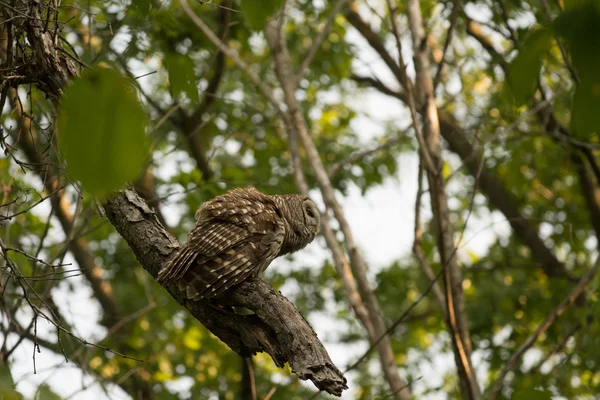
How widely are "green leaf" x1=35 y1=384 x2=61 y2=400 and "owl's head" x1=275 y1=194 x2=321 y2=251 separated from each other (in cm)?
244

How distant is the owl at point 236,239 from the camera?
127 inches

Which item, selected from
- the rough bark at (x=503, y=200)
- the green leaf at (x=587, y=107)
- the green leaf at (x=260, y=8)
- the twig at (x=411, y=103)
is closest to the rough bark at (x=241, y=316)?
the green leaf at (x=260, y=8)

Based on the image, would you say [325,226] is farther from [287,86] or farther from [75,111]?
[75,111]

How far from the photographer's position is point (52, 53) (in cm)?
300

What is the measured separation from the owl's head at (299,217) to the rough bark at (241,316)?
100 centimetres

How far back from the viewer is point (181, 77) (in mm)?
2184

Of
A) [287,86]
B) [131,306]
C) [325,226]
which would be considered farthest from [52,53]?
[131,306]

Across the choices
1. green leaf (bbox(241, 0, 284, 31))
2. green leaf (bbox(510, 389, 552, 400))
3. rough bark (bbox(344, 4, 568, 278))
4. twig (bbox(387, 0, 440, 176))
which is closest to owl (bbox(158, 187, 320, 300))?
twig (bbox(387, 0, 440, 176))

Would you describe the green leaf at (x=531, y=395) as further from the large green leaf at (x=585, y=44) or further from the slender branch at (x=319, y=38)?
the slender branch at (x=319, y=38)

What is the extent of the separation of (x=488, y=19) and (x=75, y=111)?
7.04m

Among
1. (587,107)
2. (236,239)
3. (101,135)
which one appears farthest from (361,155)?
(101,135)

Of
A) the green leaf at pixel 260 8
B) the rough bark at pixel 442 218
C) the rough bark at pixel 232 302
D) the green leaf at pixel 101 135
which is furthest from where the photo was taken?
the rough bark at pixel 442 218

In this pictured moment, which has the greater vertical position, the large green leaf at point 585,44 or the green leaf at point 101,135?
the large green leaf at point 585,44

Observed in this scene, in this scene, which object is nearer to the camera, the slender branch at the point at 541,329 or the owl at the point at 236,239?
the owl at the point at 236,239
